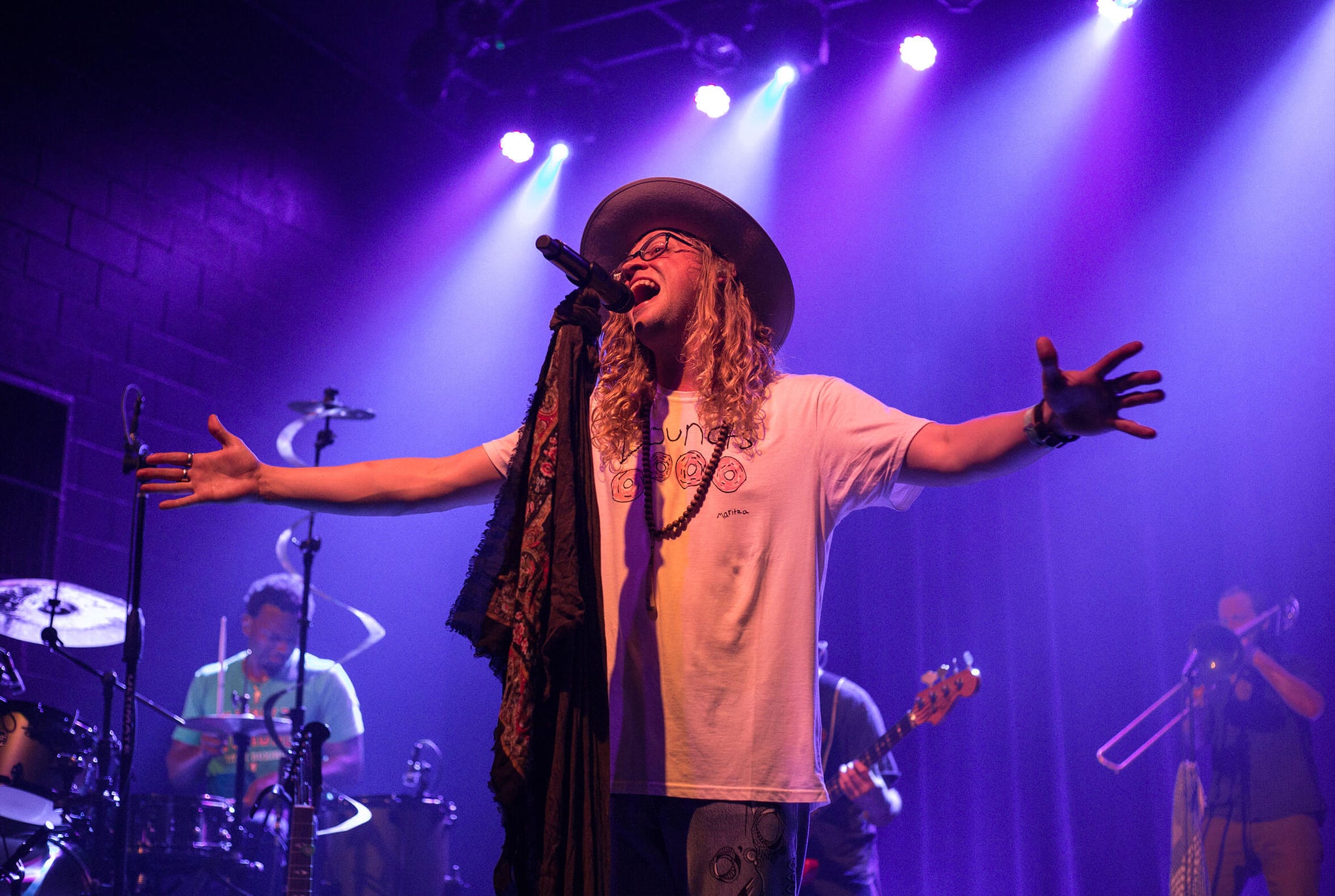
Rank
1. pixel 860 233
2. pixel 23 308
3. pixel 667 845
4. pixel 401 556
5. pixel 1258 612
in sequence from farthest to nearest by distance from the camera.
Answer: pixel 401 556 < pixel 860 233 < pixel 1258 612 < pixel 23 308 < pixel 667 845

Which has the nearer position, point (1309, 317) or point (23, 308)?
point (23, 308)

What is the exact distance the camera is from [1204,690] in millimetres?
5957

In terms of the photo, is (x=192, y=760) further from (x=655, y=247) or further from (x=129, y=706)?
(x=655, y=247)

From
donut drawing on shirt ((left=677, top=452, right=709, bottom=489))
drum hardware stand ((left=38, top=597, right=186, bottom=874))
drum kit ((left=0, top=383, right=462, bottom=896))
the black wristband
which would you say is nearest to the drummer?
drum kit ((left=0, top=383, right=462, bottom=896))

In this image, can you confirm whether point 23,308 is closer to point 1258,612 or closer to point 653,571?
point 653,571

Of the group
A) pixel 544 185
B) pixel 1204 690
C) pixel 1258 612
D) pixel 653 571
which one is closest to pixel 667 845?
pixel 653 571

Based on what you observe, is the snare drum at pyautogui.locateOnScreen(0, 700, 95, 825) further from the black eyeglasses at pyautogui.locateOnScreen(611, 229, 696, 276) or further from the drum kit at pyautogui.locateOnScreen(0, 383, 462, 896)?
the black eyeglasses at pyautogui.locateOnScreen(611, 229, 696, 276)

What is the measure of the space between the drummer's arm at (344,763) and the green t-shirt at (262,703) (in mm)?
39

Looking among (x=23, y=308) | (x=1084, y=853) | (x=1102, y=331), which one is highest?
(x=1102, y=331)

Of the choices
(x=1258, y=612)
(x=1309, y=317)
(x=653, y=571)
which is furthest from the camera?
(x=1309, y=317)

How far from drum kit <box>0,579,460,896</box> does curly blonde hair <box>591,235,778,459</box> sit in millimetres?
3119

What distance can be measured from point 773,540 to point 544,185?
7094mm

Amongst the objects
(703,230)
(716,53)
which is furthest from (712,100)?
(703,230)

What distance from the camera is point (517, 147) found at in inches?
327
